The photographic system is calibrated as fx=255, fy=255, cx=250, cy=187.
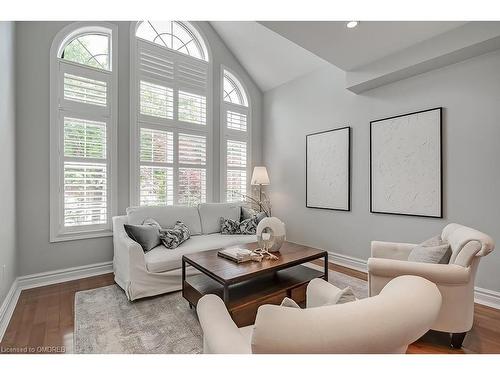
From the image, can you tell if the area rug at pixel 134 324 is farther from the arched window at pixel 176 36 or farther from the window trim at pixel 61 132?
the arched window at pixel 176 36

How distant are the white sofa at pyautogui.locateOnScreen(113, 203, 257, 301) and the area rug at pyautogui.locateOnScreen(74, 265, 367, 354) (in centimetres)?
14

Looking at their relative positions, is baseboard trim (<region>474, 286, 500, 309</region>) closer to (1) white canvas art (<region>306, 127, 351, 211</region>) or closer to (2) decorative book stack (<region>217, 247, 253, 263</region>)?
(1) white canvas art (<region>306, 127, 351, 211</region>)

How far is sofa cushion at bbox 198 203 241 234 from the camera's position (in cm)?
374

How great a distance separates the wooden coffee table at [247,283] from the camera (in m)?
1.96

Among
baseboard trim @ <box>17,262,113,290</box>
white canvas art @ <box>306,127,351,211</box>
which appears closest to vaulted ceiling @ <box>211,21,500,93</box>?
white canvas art @ <box>306,127,351,211</box>

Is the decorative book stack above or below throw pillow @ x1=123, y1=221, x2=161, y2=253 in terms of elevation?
below

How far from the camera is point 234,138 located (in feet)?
15.4

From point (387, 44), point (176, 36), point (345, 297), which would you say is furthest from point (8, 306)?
point (387, 44)

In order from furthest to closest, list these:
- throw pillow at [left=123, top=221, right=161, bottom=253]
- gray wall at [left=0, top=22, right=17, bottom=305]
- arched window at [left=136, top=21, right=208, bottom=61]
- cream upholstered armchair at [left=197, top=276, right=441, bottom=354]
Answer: arched window at [left=136, top=21, right=208, bottom=61] < throw pillow at [left=123, top=221, right=161, bottom=253] < gray wall at [left=0, top=22, right=17, bottom=305] < cream upholstered armchair at [left=197, top=276, right=441, bottom=354]

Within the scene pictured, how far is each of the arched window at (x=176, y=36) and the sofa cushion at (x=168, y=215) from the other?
252 centimetres

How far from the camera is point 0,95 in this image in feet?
7.16

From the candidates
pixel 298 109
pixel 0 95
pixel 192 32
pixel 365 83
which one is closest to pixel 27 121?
pixel 0 95

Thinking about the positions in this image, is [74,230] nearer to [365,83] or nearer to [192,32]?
[192,32]

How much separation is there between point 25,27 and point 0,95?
131 centimetres
